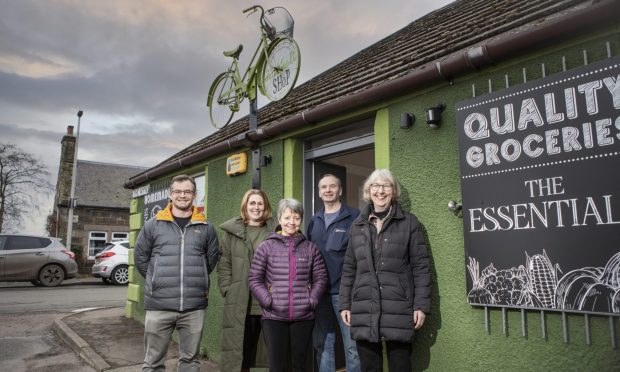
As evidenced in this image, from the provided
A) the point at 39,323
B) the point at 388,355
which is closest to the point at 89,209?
the point at 39,323

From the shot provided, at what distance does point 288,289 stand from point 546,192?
186cm

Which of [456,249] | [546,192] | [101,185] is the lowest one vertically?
[456,249]

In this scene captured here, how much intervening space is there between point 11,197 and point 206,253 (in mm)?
28213

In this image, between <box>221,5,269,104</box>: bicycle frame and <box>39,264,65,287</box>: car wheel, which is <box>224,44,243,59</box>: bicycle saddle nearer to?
<box>221,5,269,104</box>: bicycle frame

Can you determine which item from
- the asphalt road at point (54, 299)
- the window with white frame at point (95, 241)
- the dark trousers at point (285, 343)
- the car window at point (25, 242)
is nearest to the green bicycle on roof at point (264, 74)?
the dark trousers at point (285, 343)

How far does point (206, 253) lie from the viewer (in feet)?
12.4

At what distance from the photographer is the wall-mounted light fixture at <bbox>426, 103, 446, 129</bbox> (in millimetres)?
3275

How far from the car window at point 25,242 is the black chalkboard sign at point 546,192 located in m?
14.0

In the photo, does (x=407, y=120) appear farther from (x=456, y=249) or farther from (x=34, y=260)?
(x=34, y=260)

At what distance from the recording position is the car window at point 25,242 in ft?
42.1

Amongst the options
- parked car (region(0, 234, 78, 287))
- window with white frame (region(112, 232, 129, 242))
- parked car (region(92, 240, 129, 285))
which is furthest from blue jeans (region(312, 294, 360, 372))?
window with white frame (region(112, 232, 129, 242))

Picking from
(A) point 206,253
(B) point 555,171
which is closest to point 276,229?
(A) point 206,253

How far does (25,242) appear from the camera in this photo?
1309 centimetres

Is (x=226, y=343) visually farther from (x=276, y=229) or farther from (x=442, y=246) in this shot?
(x=442, y=246)
